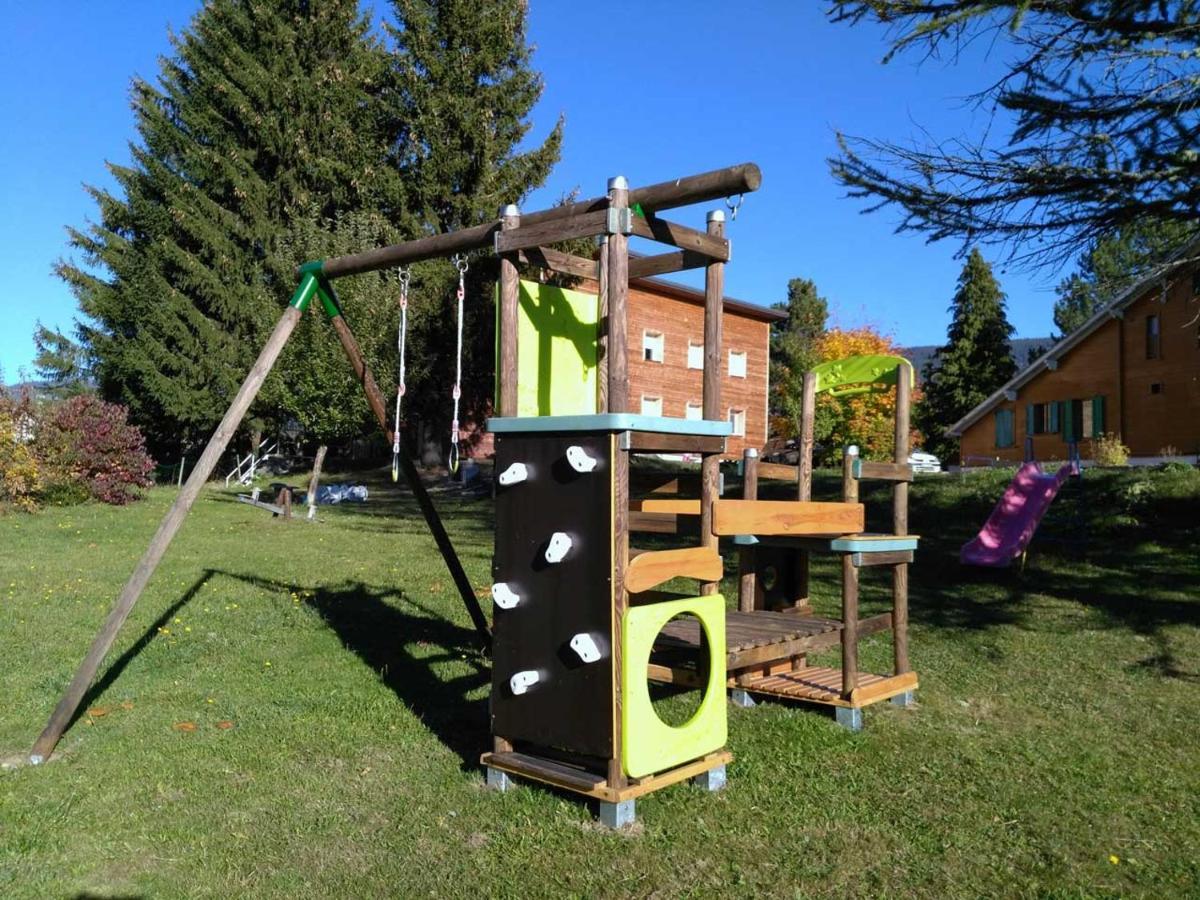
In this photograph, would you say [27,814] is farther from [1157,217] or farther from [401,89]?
[401,89]

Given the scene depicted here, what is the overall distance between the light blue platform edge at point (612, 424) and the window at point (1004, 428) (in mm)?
35652

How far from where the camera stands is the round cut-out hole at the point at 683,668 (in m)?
4.72

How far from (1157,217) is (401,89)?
27.0 meters

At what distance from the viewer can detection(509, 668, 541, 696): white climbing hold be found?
439cm

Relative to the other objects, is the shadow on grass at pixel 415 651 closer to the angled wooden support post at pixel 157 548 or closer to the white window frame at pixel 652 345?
the angled wooden support post at pixel 157 548

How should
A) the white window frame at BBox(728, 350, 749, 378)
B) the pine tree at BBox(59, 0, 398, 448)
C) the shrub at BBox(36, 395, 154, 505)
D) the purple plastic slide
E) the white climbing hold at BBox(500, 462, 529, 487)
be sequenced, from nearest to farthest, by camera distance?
1. the white climbing hold at BBox(500, 462, 529, 487)
2. the purple plastic slide
3. the shrub at BBox(36, 395, 154, 505)
4. the pine tree at BBox(59, 0, 398, 448)
5. the white window frame at BBox(728, 350, 749, 378)

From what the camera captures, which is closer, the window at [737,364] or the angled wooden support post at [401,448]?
the angled wooden support post at [401,448]

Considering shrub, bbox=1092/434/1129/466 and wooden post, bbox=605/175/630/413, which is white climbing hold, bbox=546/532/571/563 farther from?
shrub, bbox=1092/434/1129/466

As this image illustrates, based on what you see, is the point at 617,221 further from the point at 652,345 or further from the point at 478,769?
the point at 652,345

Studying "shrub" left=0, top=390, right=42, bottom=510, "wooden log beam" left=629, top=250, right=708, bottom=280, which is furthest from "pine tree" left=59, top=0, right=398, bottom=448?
"wooden log beam" left=629, top=250, right=708, bottom=280

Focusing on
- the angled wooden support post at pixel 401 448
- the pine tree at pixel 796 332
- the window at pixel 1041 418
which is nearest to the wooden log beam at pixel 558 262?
the angled wooden support post at pixel 401 448

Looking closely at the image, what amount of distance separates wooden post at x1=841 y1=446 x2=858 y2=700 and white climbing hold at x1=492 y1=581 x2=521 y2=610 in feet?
7.54

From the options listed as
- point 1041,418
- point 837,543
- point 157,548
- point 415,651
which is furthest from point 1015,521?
point 1041,418

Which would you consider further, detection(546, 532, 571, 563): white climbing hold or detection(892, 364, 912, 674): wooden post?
detection(892, 364, 912, 674): wooden post
